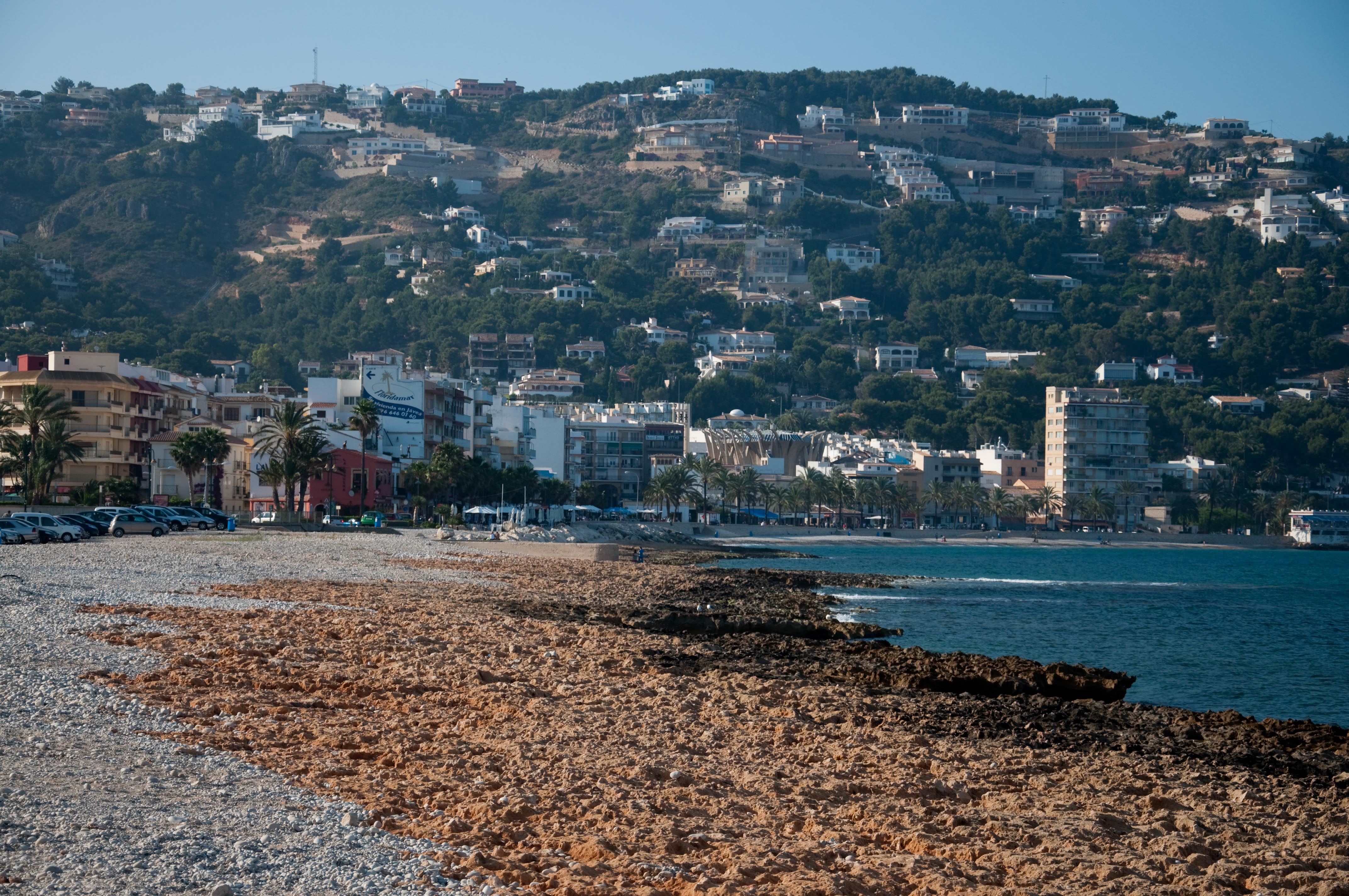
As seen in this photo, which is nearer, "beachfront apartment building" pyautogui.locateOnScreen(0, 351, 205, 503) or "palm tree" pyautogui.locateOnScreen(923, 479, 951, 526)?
"beachfront apartment building" pyautogui.locateOnScreen(0, 351, 205, 503)

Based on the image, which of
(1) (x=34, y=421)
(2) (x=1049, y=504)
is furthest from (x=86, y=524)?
(2) (x=1049, y=504)

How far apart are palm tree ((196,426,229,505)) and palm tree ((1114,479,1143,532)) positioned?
101442mm

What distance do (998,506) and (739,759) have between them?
12401cm

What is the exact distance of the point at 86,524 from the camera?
148 ft

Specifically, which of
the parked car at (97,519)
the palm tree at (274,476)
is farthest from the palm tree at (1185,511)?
the parked car at (97,519)

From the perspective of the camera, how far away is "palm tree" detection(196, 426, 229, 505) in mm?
63188

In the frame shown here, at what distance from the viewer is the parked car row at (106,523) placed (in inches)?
1566

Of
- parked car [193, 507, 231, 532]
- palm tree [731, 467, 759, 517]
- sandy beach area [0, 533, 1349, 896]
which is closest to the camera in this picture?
sandy beach area [0, 533, 1349, 896]

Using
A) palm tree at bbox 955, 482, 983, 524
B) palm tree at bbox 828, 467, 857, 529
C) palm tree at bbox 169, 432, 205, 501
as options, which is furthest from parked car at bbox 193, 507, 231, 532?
palm tree at bbox 955, 482, 983, 524

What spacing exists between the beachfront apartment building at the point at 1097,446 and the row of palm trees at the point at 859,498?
2199mm

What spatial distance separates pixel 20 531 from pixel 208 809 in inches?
1331

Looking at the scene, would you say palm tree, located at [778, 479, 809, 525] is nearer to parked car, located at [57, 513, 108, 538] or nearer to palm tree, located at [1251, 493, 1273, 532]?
palm tree, located at [1251, 493, 1273, 532]

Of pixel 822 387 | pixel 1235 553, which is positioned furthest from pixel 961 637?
pixel 822 387

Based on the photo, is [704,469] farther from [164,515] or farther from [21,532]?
[21,532]
